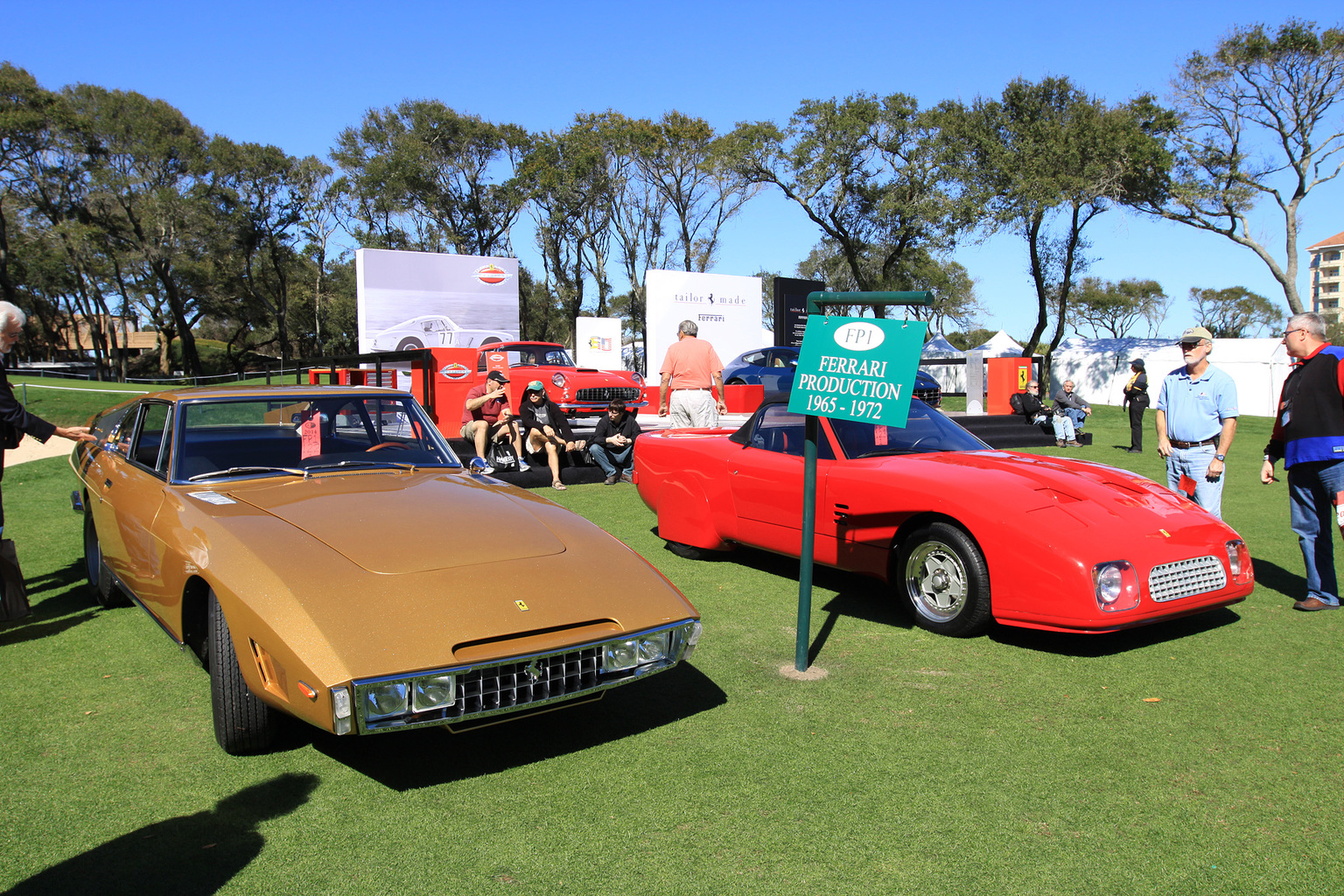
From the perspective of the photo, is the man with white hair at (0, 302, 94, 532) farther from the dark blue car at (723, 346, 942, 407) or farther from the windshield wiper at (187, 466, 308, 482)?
the dark blue car at (723, 346, 942, 407)

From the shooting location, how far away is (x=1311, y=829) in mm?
2666

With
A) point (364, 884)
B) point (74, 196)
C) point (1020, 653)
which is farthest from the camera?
point (74, 196)

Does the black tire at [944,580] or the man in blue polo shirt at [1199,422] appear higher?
the man in blue polo shirt at [1199,422]

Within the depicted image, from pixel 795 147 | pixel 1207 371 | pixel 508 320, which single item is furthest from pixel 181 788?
pixel 795 147

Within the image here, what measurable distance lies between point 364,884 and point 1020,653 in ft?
11.0

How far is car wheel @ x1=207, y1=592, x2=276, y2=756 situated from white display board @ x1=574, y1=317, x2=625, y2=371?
2218cm

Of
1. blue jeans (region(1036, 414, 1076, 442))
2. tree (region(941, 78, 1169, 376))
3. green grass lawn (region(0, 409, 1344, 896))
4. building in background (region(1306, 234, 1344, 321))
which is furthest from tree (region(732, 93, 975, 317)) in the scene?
building in background (region(1306, 234, 1344, 321))

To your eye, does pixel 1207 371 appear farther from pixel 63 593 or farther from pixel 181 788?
pixel 63 593

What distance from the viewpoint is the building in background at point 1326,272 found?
416 feet

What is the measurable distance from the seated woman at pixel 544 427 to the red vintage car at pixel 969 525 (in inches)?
169

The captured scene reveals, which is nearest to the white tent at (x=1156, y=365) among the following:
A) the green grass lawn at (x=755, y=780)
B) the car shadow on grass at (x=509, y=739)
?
the green grass lawn at (x=755, y=780)

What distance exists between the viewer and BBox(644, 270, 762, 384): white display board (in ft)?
72.9

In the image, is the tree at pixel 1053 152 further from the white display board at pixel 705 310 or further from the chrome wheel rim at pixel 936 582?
the chrome wheel rim at pixel 936 582

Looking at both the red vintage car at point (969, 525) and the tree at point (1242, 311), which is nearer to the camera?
the red vintage car at point (969, 525)
